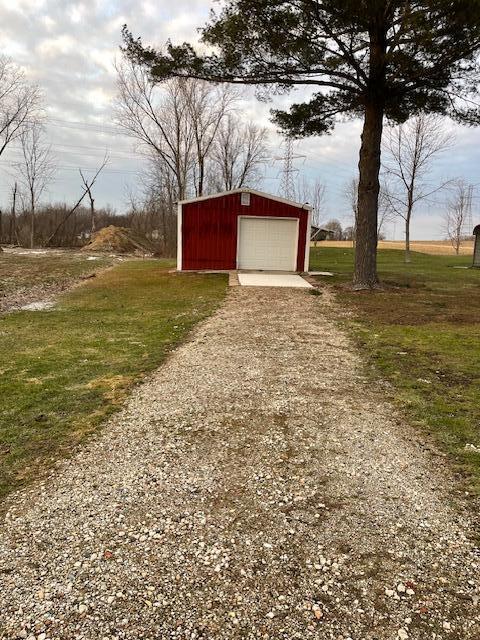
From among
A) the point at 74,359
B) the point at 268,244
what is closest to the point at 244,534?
A: the point at 74,359

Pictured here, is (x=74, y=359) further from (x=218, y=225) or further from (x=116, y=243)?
(x=116, y=243)

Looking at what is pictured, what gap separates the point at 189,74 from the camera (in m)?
12.4

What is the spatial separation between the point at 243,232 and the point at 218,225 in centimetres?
95

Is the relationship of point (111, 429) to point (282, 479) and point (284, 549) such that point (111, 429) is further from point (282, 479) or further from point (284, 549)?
point (284, 549)

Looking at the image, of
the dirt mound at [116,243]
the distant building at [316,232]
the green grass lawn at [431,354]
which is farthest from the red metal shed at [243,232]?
the dirt mound at [116,243]

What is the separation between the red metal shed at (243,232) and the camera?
16438 mm

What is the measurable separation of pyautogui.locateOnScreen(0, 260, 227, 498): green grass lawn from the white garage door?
4.30 meters

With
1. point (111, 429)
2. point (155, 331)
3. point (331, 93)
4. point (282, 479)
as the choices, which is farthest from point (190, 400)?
point (331, 93)

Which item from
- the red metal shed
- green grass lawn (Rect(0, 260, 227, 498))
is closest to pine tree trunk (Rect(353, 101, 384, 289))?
green grass lawn (Rect(0, 260, 227, 498))

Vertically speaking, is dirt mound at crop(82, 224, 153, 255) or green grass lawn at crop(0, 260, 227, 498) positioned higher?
dirt mound at crop(82, 224, 153, 255)

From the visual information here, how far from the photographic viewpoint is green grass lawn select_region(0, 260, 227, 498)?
3832mm

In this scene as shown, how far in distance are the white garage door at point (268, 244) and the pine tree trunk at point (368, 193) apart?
14.5 feet

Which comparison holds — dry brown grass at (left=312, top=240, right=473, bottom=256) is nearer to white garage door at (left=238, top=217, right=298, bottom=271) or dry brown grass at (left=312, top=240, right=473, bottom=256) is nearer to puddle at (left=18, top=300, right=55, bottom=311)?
white garage door at (left=238, top=217, right=298, bottom=271)

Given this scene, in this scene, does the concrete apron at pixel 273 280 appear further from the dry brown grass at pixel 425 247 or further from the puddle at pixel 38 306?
the dry brown grass at pixel 425 247
